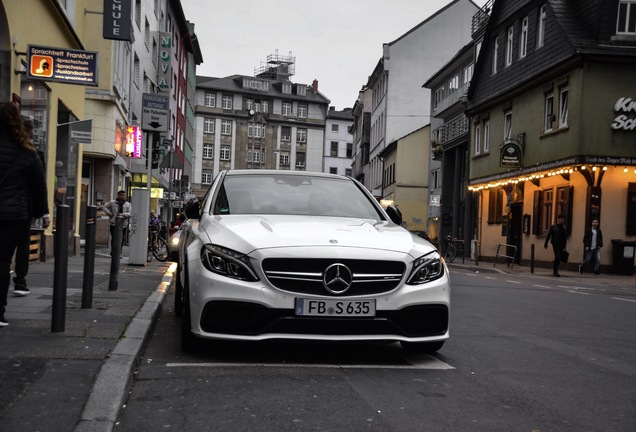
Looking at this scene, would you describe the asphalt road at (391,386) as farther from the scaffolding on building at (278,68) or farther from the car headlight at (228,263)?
the scaffolding on building at (278,68)

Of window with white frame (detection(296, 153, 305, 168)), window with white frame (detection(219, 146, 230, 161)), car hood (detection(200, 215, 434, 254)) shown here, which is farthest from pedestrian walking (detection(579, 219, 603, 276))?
window with white frame (detection(296, 153, 305, 168))

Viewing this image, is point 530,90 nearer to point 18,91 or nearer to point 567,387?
point 18,91

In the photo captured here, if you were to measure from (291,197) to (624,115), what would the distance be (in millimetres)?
20659

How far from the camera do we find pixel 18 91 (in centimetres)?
1363

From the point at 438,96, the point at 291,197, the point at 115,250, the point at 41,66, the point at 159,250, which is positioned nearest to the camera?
the point at 291,197

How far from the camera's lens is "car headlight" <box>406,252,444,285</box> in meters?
5.95

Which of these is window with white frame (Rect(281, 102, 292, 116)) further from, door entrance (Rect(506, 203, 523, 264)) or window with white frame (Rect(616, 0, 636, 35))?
window with white frame (Rect(616, 0, 636, 35))

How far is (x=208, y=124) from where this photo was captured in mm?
102875

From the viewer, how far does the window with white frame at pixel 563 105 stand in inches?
1071

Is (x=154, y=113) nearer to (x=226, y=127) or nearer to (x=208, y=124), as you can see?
(x=208, y=124)

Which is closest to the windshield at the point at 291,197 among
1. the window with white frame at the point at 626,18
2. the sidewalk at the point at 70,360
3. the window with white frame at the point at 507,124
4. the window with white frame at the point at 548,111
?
the sidewalk at the point at 70,360

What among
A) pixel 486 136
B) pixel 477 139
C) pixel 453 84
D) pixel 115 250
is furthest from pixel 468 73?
pixel 115 250

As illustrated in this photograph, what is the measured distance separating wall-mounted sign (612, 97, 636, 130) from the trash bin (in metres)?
3.61

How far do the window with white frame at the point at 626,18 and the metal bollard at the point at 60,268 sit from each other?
23.4 m
